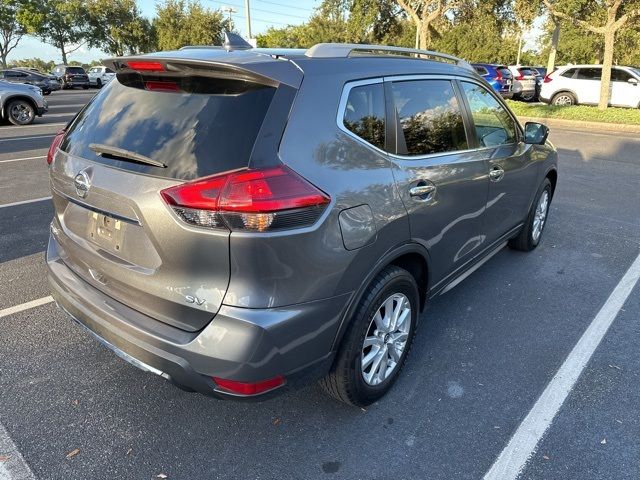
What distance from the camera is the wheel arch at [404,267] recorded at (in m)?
2.24

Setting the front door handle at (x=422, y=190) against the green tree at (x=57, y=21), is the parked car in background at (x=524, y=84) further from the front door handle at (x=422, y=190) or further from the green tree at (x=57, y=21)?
the green tree at (x=57, y=21)

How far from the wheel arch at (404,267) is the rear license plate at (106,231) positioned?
1081mm

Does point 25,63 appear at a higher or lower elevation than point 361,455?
higher

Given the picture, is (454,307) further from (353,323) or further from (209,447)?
(209,447)

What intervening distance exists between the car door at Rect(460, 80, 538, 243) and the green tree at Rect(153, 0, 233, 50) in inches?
1932

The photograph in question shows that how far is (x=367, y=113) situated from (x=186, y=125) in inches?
34.9

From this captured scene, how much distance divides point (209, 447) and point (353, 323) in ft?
3.05

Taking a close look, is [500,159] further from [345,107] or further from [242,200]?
[242,200]

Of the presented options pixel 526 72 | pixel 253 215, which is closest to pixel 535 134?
pixel 253 215

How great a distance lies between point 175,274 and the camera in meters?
1.99

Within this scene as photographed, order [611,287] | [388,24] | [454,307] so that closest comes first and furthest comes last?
1. [454,307]
2. [611,287]
3. [388,24]

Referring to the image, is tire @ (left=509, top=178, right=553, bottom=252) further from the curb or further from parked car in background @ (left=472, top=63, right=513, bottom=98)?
parked car in background @ (left=472, top=63, right=513, bottom=98)

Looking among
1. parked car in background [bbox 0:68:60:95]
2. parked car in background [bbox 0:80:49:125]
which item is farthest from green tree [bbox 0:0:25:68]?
parked car in background [bbox 0:80:49:125]

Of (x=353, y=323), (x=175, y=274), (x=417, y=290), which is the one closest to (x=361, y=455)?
(x=353, y=323)
